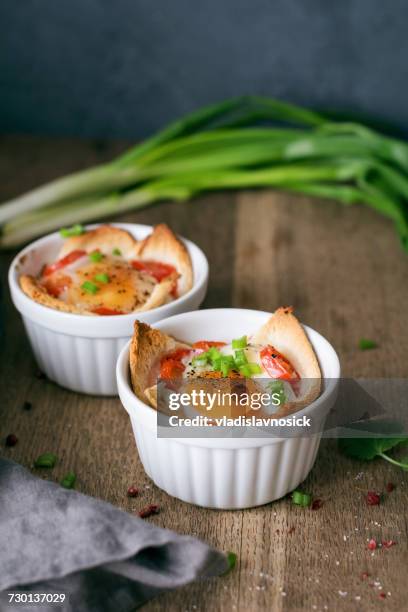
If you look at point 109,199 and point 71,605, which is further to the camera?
point 109,199

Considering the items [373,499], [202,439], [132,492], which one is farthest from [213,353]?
[373,499]

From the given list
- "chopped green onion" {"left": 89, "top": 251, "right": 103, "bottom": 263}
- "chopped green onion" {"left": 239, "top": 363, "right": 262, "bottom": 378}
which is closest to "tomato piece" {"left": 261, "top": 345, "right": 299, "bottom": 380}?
"chopped green onion" {"left": 239, "top": 363, "right": 262, "bottom": 378}

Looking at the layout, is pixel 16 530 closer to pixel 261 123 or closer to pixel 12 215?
pixel 12 215

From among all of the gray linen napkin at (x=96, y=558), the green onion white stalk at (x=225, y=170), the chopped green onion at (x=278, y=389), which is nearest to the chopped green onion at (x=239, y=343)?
the chopped green onion at (x=278, y=389)

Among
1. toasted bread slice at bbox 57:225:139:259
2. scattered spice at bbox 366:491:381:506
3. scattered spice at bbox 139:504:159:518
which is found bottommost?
scattered spice at bbox 366:491:381:506

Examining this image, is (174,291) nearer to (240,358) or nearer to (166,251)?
(166,251)

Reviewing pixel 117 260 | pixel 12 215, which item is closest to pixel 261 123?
pixel 12 215

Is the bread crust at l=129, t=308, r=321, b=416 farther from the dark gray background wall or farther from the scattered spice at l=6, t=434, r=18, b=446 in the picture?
the dark gray background wall
